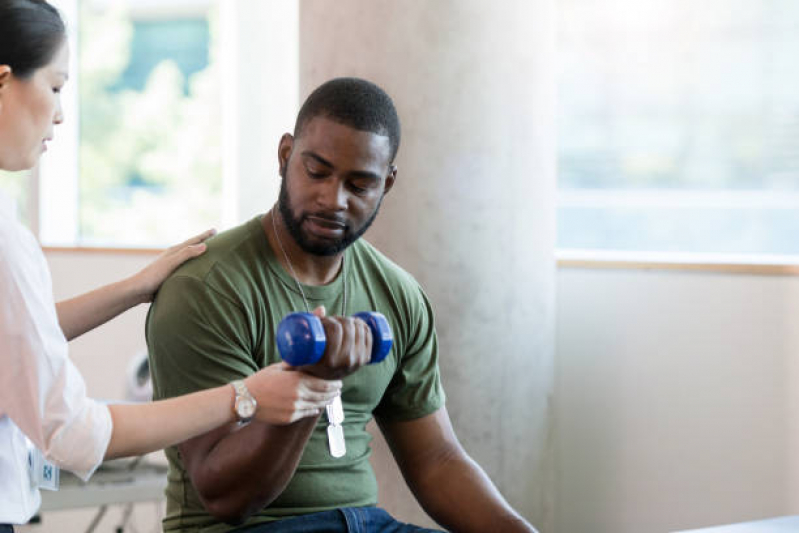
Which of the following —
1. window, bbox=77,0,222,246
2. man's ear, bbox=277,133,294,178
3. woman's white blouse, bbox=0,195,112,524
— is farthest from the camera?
window, bbox=77,0,222,246

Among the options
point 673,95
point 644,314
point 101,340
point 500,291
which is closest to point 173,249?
point 500,291

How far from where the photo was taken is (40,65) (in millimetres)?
1331

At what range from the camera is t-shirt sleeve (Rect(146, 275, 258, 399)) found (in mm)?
1766

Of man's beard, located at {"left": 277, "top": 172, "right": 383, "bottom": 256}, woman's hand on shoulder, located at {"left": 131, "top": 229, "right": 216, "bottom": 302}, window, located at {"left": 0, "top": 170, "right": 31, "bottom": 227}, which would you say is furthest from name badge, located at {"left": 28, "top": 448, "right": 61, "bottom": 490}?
window, located at {"left": 0, "top": 170, "right": 31, "bottom": 227}

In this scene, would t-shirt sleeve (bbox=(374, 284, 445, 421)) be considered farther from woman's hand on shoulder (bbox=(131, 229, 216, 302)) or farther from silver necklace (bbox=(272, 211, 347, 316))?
woman's hand on shoulder (bbox=(131, 229, 216, 302))

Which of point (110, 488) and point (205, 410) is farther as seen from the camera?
point (110, 488)

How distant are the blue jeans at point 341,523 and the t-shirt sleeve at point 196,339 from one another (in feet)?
0.87

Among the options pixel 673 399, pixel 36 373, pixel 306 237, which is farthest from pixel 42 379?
pixel 673 399

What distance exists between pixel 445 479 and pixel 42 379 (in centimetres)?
96

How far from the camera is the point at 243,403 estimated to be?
142 cm

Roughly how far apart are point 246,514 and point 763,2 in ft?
7.78

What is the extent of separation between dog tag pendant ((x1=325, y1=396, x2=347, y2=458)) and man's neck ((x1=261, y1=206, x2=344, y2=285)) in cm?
25

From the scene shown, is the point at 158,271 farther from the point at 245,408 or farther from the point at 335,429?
the point at 245,408

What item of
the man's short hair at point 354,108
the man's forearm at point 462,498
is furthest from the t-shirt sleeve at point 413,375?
the man's short hair at point 354,108
